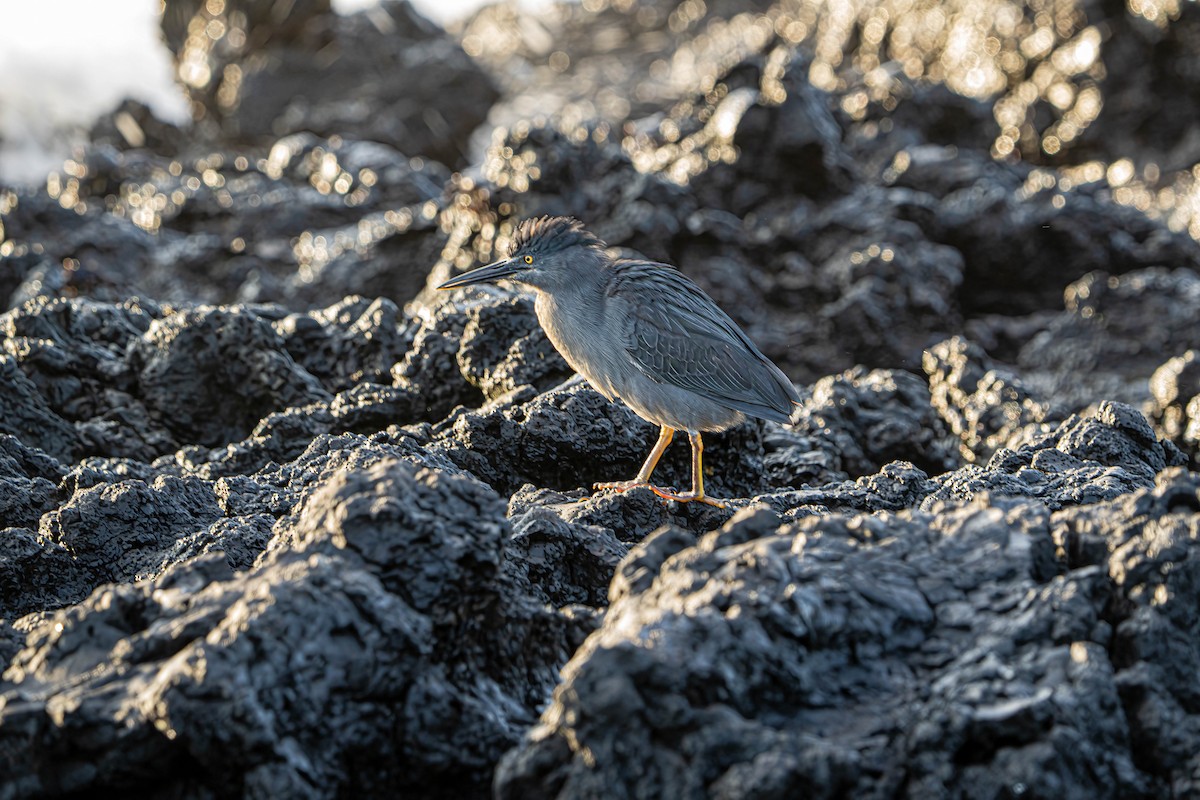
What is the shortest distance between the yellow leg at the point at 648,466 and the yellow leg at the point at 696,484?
0.42ft

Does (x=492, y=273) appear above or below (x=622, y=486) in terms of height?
above

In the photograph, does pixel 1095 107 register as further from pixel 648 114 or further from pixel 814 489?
pixel 814 489

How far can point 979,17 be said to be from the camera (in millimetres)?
20281

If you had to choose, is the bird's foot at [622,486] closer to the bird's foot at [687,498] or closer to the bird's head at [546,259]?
the bird's foot at [687,498]

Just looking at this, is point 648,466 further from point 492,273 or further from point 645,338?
point 492,273

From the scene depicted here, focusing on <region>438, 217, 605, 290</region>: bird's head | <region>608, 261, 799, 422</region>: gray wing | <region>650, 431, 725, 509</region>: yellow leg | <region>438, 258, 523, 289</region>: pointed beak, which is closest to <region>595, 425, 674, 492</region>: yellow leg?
<region>650, 431, 725, 509</region>: yellow leg

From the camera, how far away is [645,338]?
6.45 m

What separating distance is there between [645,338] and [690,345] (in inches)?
10.8

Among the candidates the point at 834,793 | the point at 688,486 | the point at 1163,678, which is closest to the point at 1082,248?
the point at 688,486

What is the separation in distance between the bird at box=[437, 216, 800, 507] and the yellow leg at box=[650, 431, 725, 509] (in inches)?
0.4

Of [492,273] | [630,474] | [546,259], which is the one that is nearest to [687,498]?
[630,474]

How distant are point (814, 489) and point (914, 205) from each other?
6.39 meters

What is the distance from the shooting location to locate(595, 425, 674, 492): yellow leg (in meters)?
5.95

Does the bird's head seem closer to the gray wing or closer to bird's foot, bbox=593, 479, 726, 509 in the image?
the gray wing
